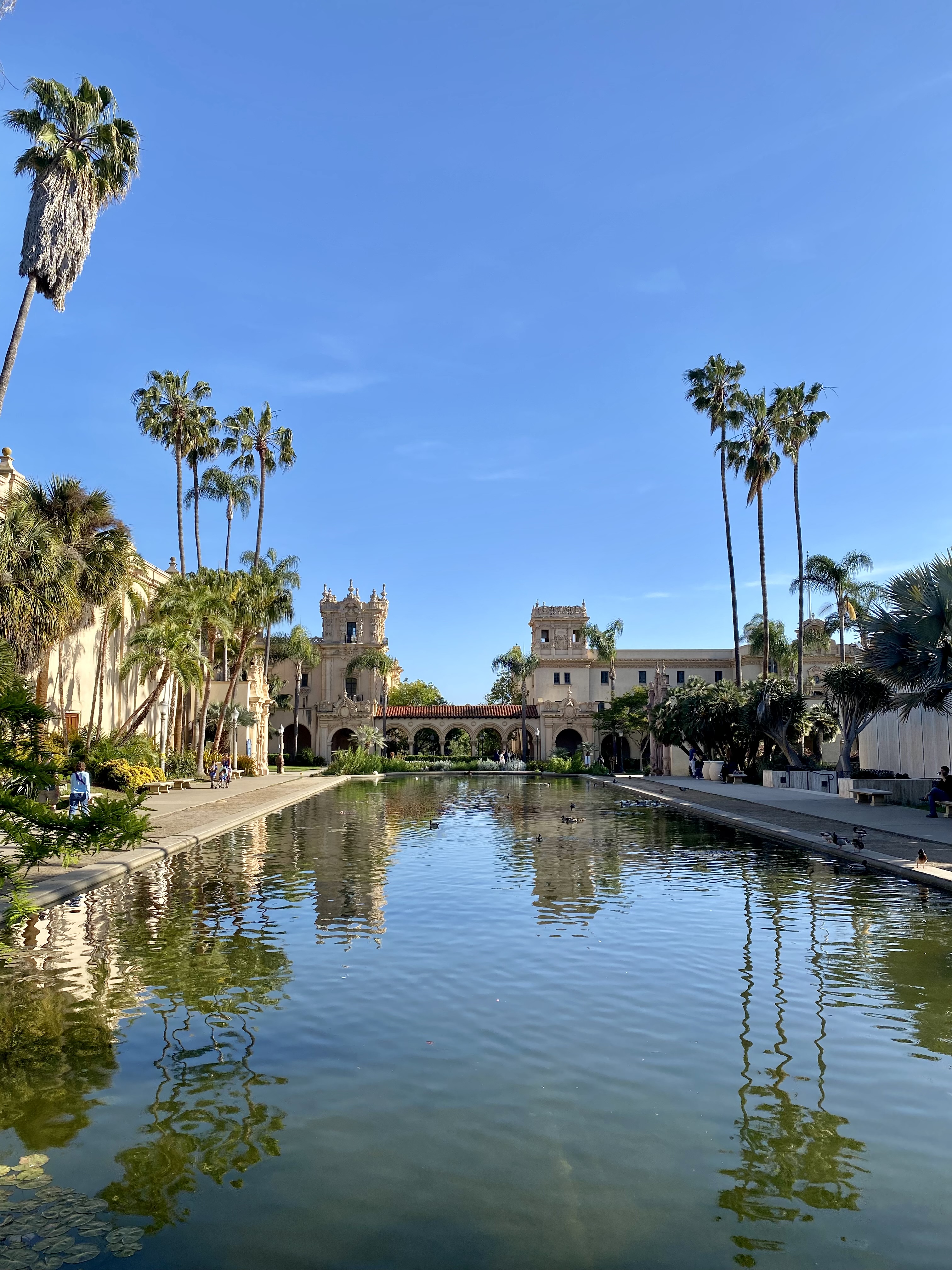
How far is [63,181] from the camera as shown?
76.6ft

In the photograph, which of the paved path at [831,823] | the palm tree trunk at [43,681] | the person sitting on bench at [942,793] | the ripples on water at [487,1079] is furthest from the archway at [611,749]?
the ripples on water at [487,1079]

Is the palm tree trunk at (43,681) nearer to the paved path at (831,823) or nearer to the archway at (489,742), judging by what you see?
the paved path at (831,823)

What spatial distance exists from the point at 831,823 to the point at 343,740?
203 feet

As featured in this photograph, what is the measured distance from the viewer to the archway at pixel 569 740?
78.6 meters

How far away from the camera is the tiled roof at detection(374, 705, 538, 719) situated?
78125mm

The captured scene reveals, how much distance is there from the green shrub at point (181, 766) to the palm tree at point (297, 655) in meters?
30.4

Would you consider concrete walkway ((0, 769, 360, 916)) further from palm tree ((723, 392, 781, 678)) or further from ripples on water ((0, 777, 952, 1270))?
palm tree ((723, 392, 781, 678))

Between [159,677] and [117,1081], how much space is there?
42.4 m

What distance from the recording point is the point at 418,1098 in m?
5.79

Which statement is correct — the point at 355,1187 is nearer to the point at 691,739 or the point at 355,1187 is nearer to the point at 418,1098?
the point at 418,1098

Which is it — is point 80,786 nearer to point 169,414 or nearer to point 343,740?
point 169,414

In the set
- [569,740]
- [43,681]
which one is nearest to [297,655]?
[569,740]

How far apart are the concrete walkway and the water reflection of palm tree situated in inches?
276

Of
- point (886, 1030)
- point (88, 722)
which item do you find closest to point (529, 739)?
point (88, 722)
